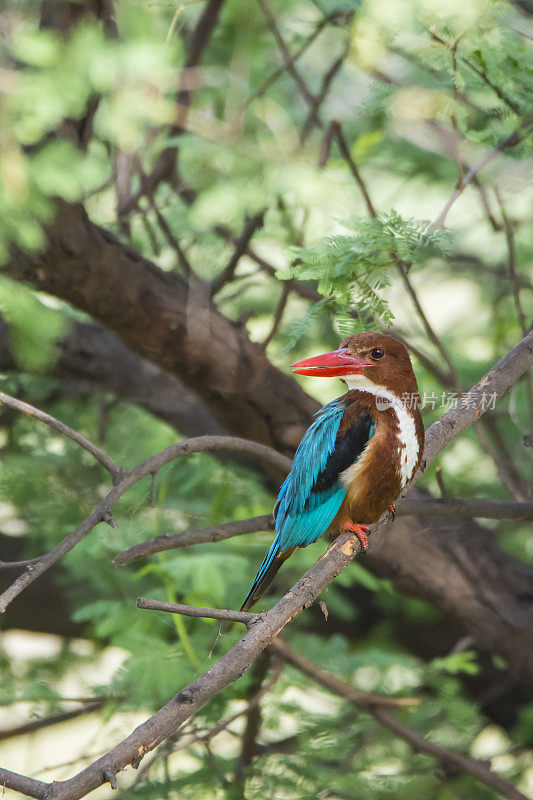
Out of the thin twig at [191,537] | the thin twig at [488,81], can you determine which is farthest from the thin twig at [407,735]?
the thin twig at [488,81]

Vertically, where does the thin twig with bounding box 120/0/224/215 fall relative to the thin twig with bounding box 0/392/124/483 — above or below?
above

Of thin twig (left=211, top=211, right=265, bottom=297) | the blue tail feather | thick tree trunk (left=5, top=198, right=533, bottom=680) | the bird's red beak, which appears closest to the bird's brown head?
the bird's red beak

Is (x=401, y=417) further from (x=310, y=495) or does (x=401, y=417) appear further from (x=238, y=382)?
(x=238, y=382)

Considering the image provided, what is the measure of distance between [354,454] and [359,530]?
194mm

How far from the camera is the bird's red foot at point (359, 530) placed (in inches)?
78.2

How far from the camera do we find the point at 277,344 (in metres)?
3.61

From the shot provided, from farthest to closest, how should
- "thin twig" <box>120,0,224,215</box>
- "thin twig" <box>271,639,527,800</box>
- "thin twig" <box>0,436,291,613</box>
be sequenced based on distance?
"thin twig" <box>120,0,224,215</box> < "thin twig" <box>271,639,527,800</box> < "thin twig" <box>0,436,291,613</box>

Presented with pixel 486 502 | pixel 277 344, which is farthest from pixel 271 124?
pixel 486 502

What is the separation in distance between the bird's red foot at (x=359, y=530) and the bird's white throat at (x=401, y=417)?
0.15 m

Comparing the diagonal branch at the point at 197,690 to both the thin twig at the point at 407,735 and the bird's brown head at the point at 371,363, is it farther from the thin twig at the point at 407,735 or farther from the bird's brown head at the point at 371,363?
the thin twig at the point at 407,735

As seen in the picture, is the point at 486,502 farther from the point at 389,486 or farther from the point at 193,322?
the point at 193,322

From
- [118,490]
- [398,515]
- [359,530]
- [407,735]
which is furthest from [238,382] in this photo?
[407,735]

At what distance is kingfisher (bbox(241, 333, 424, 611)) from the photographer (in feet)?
6.36

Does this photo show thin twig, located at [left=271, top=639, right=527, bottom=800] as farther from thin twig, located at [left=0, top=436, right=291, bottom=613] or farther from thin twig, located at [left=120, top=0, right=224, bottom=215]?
thin twig, located at [left=120, top=0, right=224, bottom=215]
